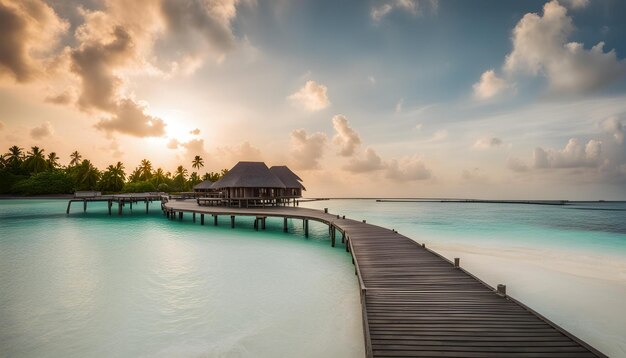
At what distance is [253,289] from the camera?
10.9 metres

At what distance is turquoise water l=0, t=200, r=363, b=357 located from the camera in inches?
284

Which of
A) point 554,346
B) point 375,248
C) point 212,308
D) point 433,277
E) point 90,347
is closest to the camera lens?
point 554,346

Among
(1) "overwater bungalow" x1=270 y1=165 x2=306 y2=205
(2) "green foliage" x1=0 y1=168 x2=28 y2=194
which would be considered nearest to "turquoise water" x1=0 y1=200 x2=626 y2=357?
(1) "overwater bungalow" x1=270 y1=165 x2=306 y2=205

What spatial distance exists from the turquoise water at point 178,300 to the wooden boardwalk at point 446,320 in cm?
147

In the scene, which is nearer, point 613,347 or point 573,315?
point 613,347

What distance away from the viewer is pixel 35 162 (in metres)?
65.2

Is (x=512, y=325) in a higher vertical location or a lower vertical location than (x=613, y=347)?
higher

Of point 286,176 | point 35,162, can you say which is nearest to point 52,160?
point 35,162

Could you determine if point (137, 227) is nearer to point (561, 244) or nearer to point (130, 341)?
point (130, 341)

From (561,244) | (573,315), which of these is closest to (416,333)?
(573,315)

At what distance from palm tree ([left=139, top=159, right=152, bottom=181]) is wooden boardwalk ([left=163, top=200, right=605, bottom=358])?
83755 millimetres

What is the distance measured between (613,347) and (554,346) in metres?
4.49

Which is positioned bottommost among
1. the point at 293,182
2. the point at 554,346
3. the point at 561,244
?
the point at 561,244

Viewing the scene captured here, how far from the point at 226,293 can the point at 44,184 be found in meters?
72.2
